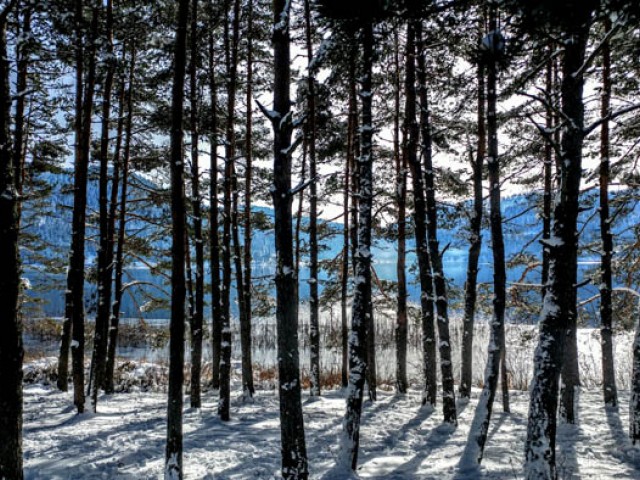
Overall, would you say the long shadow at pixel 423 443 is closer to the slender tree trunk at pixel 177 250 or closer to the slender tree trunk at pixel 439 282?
the slender tree trunk at pixel 439 282

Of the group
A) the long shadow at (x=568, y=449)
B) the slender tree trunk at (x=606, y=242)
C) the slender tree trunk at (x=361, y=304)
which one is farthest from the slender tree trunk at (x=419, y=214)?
the slender tree trunk at (x=606, y=242)

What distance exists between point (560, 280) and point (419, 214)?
5075 millimetres

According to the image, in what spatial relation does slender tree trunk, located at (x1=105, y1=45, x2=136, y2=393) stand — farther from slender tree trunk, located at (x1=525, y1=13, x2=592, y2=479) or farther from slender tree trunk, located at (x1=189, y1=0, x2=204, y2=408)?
slender tree trunk, located at (x1=525, y1=13, x2=592, y2=479)

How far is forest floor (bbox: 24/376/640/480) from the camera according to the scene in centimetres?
623

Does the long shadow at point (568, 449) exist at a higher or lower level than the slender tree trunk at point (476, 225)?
lower

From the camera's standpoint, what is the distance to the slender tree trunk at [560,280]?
5.16 meters

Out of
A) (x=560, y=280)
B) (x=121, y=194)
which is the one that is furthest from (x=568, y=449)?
(x=121, y=194)

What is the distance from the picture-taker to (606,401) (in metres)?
10.7

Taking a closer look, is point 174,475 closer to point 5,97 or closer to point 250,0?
point 5,97

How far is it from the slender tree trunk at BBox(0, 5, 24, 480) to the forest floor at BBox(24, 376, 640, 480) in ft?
5.15

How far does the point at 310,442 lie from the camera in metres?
7.97

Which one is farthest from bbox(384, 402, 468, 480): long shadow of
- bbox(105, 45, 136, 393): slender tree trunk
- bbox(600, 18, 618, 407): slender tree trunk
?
bbox(105, 45, 136, 393): slender tree trunk

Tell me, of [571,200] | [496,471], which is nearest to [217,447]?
[496,471]

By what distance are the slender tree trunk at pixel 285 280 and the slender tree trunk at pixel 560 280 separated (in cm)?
306
